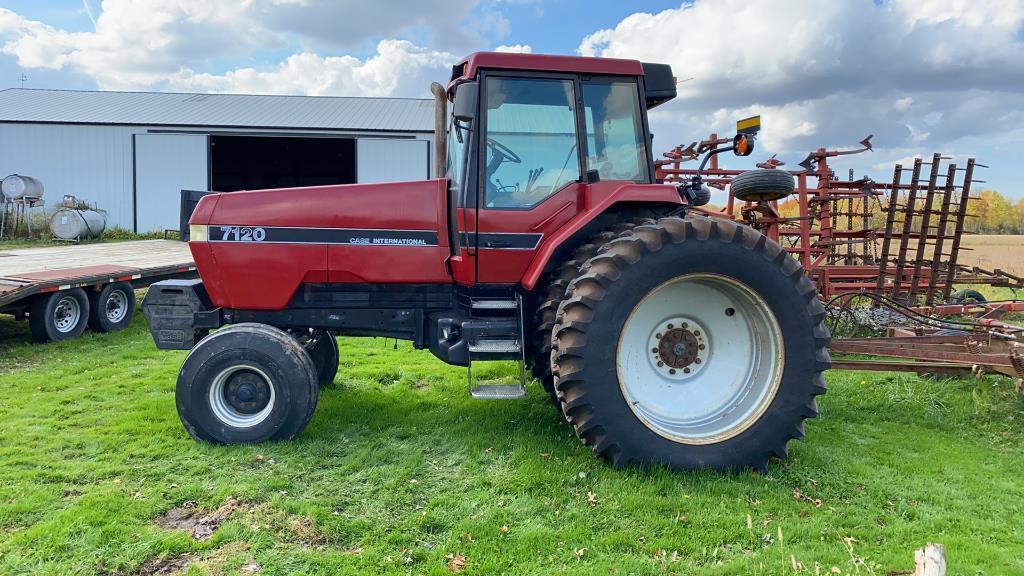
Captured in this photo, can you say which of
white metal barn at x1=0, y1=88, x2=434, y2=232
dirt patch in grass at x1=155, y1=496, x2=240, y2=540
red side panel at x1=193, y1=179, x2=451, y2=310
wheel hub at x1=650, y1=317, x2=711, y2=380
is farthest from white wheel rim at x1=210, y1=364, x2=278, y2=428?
white metal barn at x1=0, y1=88, x2=434, y2=232

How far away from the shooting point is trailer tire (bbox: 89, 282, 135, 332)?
824 centimetres

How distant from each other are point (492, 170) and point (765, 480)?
2.58 meters

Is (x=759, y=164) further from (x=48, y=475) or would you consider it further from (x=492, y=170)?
(x=48, y=475)

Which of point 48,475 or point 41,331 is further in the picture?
point 41,331

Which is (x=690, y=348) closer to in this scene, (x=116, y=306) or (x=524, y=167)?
(x=524, y=167)

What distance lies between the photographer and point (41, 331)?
297 inches

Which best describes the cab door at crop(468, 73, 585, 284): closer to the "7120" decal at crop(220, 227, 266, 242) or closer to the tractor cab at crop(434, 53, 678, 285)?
the tractor cab at crop(434, 53, 678, 285)

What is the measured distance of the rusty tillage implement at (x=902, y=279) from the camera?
510 cm

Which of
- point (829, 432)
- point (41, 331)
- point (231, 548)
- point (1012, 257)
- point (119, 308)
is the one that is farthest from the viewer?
point (1012, 257)

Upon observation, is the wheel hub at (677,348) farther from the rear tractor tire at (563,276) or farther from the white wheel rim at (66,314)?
the white wheel rim at (66,314)

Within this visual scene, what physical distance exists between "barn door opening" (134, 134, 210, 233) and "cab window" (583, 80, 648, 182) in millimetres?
19131

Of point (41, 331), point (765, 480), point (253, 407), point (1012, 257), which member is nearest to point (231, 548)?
point (253, 407)

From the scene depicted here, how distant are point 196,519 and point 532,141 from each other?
3.00 meters

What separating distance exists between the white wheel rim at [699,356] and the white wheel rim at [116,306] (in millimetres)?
7485
